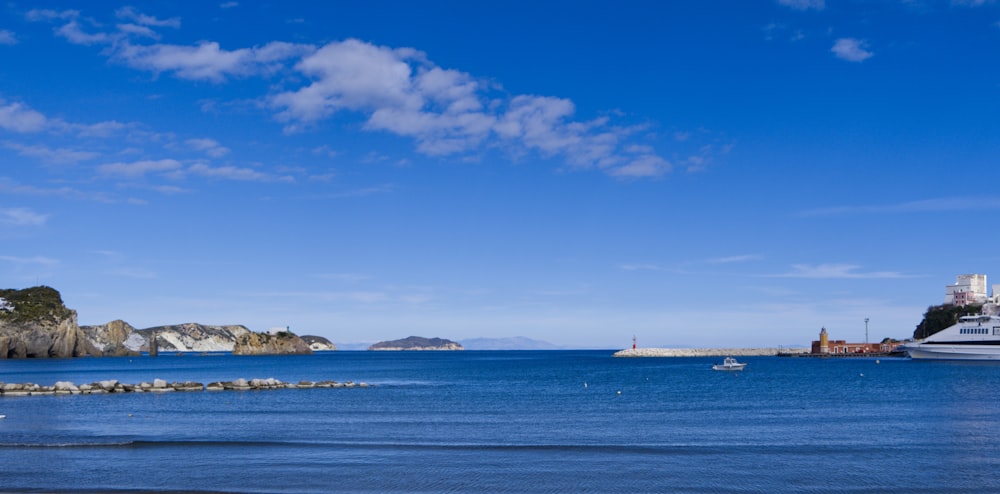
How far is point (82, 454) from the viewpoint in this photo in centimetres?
3075

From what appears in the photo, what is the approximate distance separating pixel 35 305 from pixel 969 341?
168031 millimetres

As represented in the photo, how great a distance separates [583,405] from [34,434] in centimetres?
3172

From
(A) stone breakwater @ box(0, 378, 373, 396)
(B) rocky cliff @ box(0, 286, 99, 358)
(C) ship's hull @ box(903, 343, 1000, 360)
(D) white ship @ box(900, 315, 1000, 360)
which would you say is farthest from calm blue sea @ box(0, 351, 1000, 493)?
(B) rocky cliff @ box(0, 286, 99, 358)

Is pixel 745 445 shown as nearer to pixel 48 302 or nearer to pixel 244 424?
pixel 244 424

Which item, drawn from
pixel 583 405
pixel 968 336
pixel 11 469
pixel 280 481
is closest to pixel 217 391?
pixel 583 405

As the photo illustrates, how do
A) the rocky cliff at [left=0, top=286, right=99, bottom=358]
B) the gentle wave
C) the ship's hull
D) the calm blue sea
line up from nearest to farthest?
the calm blue sea → the gentle wave → the ship's hull → the rocky cliff at [left=0, top=286, right=99, bottom=358]

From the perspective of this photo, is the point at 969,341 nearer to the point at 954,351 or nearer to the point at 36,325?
the point at 954,351

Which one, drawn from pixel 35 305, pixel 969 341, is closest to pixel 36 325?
pixel 35 305

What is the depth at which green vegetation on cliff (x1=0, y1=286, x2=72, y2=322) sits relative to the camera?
162000 millimetres

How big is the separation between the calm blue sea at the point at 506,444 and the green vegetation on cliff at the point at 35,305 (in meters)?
115

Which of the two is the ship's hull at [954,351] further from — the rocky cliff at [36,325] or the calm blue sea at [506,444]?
the rocky cliff at [36,325]

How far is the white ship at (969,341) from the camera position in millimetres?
128500

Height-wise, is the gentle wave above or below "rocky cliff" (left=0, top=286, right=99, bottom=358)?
below

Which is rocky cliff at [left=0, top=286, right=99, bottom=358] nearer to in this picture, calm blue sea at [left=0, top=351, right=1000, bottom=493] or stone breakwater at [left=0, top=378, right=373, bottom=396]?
stone breakwater at [left=0, top=378, right=373, bottom=396]
